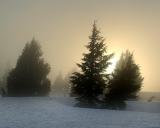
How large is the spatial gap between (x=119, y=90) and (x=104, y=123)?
53.0 ft

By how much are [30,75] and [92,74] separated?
10.8 metres

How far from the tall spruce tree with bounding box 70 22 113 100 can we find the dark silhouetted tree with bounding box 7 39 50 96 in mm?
9074

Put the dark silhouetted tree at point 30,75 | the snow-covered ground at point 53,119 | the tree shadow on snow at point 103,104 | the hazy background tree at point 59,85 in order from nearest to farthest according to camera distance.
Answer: the snow-covered ground at point 53,119 < the tree shadow on snow at point 103,104 < the dark silhouetted tree at point 30,75 < the hazy background tree at point 59,85

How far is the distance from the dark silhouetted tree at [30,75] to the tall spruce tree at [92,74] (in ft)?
29.8

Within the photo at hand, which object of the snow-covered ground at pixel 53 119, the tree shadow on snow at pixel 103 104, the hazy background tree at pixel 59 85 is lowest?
the snow-covered ground at pixel 53 119

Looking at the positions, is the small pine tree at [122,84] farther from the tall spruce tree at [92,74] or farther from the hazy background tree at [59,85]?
the hazy background tree at [59,85]

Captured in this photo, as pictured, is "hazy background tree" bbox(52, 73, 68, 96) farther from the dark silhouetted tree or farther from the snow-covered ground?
the snow-covered ground

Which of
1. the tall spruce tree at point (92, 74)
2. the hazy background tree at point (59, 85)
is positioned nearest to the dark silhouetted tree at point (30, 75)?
the tall spruce tree at point (92, 74)

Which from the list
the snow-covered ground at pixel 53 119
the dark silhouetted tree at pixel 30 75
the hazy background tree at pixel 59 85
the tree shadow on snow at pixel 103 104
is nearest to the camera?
the snow-covered ground at pixel 53 119

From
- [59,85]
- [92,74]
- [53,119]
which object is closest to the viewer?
[53,119]

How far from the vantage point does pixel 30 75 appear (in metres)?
54.4

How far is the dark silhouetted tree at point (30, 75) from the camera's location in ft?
179

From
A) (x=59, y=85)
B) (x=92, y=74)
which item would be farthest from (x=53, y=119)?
(x=59, y=85)

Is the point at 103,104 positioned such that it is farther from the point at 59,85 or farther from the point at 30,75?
the point at 59,85
